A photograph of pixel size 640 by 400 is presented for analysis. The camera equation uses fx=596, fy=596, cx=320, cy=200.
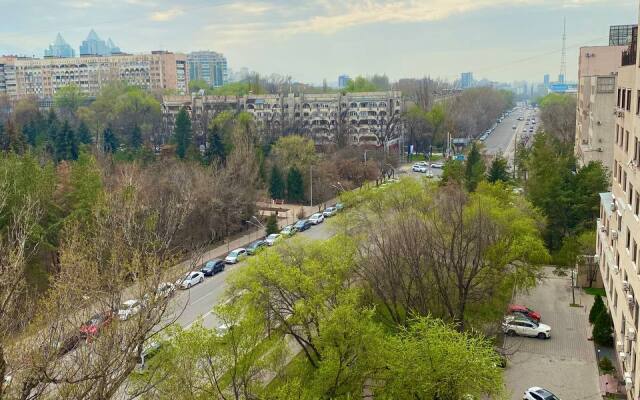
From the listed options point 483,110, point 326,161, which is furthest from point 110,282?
point 483,110

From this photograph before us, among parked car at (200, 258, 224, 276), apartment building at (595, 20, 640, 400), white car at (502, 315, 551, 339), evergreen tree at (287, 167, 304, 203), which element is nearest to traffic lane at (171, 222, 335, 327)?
parked car at (200, 258, 224, 276)

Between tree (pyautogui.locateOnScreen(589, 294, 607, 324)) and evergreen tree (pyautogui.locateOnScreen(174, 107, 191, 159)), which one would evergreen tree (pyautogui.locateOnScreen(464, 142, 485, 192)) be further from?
evergreen tree (pyautogui.locateOnScreen(174, 107, 191, 159))

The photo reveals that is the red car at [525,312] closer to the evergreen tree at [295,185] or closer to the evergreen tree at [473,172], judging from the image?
the evergreen tree at [473,172]

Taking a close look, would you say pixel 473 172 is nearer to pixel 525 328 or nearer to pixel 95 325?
pixel 525 328

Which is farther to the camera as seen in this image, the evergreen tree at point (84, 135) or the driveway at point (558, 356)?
the evergreen tree at point (84, 135)

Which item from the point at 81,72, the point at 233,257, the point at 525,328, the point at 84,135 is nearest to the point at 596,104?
the point at 525,328

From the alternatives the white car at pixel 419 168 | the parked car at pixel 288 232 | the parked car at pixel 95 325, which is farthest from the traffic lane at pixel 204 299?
the white car at pixel 419 168
